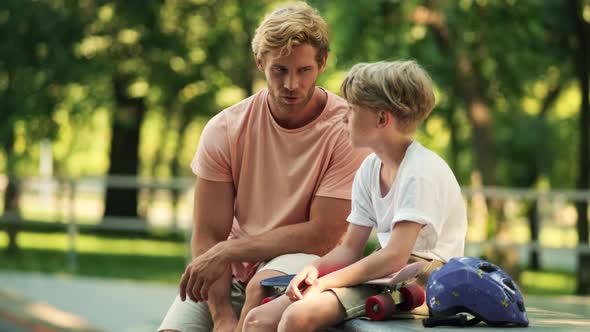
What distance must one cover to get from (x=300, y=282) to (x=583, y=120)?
41.6 ft

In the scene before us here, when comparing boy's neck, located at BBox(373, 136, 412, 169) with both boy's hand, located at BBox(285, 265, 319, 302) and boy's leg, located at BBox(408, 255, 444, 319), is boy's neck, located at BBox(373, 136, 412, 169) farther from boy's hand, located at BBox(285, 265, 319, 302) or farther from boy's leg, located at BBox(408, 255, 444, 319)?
boy's hand, located at BBox(285, 265, 319, 302)

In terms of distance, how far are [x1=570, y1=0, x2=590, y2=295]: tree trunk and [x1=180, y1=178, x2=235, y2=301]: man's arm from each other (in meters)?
10.2

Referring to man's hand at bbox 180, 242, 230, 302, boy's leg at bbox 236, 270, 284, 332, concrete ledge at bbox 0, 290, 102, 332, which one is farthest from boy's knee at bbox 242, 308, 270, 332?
concrete ledge at bbox 0, 290, 102, 332

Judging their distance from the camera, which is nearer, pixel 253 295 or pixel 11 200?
pixel 253 295

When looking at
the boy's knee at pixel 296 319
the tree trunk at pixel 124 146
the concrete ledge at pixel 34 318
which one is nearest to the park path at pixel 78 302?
the concrete ledge at pixel 34 318

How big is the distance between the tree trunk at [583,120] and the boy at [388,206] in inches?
412

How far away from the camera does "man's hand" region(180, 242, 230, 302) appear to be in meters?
3.90

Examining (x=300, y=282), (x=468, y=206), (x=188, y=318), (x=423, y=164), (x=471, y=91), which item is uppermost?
(x=471, y=91)

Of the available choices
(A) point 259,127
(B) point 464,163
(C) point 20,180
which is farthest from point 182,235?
(A) point 259,127

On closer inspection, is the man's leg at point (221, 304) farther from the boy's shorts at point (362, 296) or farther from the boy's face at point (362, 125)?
the boy's face at point (362, 125)

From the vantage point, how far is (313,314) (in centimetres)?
338

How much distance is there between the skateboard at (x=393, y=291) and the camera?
3.43m

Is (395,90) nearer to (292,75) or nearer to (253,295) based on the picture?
(292,75)

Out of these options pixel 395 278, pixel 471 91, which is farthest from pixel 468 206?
pixel 395 278
